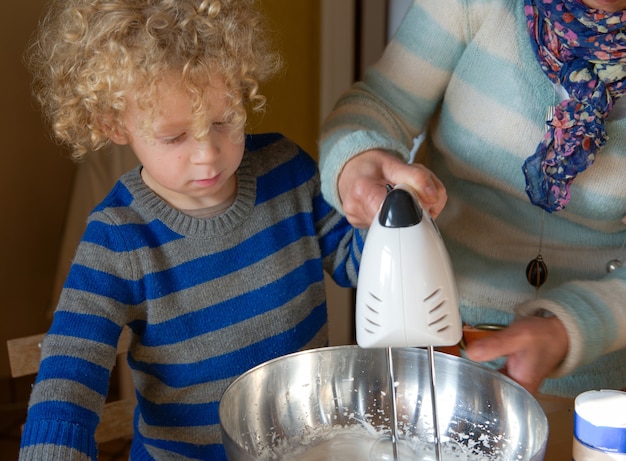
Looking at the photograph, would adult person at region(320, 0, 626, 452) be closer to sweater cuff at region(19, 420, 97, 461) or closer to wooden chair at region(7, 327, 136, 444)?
sweater cuff at region(19, 420, 97, 461)

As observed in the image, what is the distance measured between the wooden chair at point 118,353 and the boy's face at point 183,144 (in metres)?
0.30

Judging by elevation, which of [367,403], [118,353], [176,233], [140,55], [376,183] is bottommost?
[118,353]

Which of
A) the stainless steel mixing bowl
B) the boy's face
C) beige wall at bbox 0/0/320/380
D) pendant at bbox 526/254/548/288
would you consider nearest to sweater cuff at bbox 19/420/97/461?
the stainless steel mixing bowl

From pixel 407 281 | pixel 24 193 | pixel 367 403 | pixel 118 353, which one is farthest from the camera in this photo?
pixel 24 193

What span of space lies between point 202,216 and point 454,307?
1.35 feet

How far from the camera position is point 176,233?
3.25ft

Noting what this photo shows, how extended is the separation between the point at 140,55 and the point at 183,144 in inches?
4.1

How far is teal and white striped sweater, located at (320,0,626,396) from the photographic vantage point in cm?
101

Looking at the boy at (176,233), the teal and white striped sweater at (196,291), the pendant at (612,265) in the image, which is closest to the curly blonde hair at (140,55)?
the boy at (176,233)

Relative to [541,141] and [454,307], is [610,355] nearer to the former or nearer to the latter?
[541,141]

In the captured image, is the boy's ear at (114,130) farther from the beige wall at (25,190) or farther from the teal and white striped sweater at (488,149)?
the beige wall at (25,190)

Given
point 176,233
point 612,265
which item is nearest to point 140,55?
point 176,233

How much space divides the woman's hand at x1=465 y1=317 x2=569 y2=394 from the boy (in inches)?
11.4

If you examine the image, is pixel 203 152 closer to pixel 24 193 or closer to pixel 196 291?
pixel 196 291
